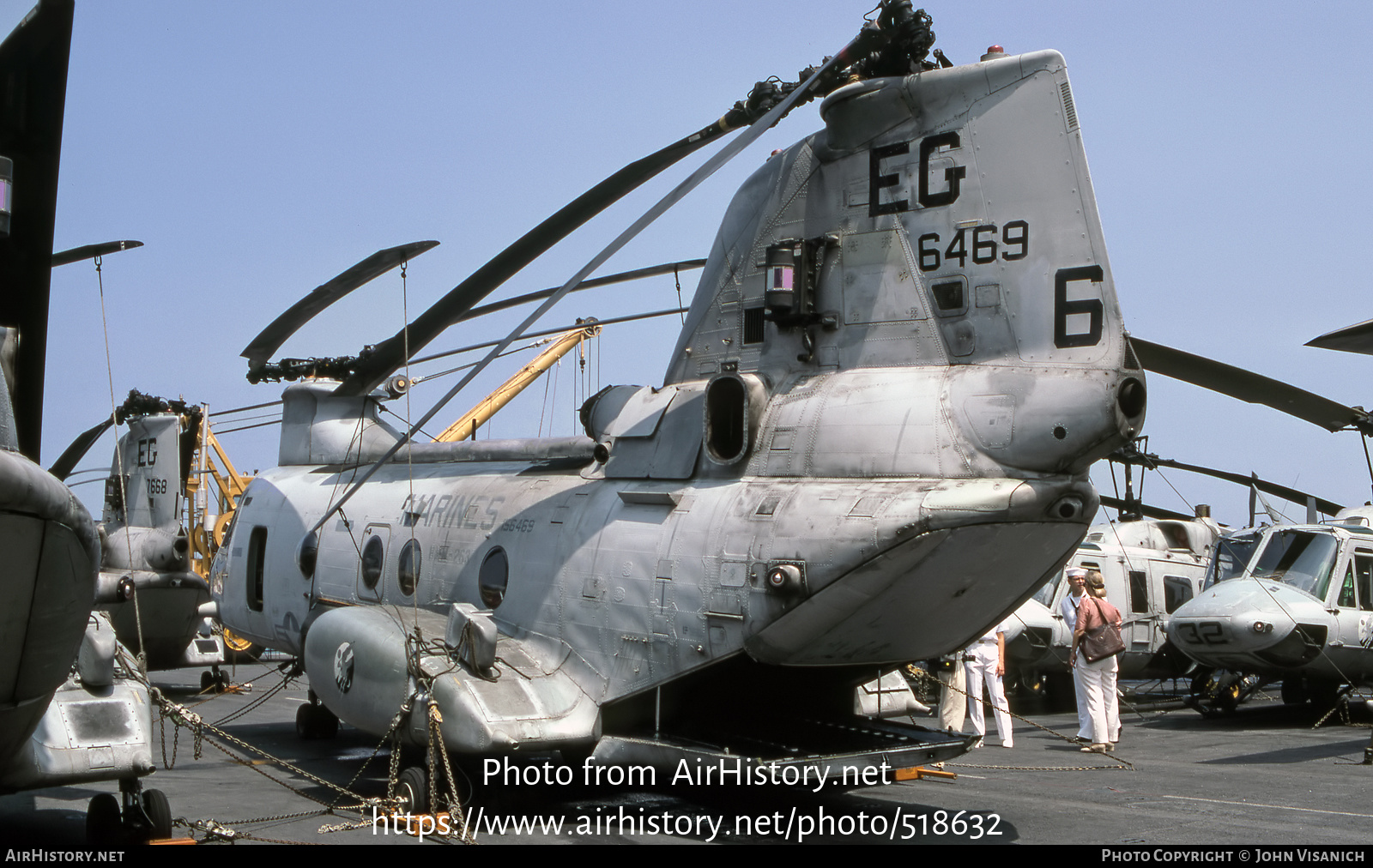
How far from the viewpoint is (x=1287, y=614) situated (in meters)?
15.7

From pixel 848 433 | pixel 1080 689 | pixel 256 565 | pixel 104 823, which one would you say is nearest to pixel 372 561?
pixel 256 565

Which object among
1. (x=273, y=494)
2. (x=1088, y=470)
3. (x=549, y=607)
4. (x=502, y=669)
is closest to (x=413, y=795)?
(x=502, y=669)

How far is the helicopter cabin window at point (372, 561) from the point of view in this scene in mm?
11977

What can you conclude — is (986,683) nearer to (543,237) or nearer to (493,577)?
(493,577)

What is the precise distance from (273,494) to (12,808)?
5.66 metres

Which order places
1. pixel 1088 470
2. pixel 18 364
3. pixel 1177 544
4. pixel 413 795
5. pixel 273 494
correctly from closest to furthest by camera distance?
pixel 18 364 < pixel 1088 470 < pixel 413 795 < pixel 273 494 < pixel 1177 544

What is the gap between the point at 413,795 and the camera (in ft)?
29.3

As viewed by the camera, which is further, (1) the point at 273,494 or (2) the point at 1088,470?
(1) the point at 273,494

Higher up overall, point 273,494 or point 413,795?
point 273,494

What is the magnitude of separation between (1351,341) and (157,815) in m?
11.2

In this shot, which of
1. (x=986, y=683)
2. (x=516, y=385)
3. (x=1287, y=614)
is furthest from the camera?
(x=516, y=385)

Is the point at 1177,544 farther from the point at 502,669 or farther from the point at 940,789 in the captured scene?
the point at 502,669

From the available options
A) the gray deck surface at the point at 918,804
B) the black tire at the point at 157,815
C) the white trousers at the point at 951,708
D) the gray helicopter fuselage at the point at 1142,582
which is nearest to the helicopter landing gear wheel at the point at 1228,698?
the gray helicopter fuselage at the point at 1142,582

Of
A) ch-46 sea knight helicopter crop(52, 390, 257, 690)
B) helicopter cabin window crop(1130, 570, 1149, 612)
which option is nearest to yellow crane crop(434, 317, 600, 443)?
ch-46 sea knight helicopter crop(52, 390, 257, 690)
